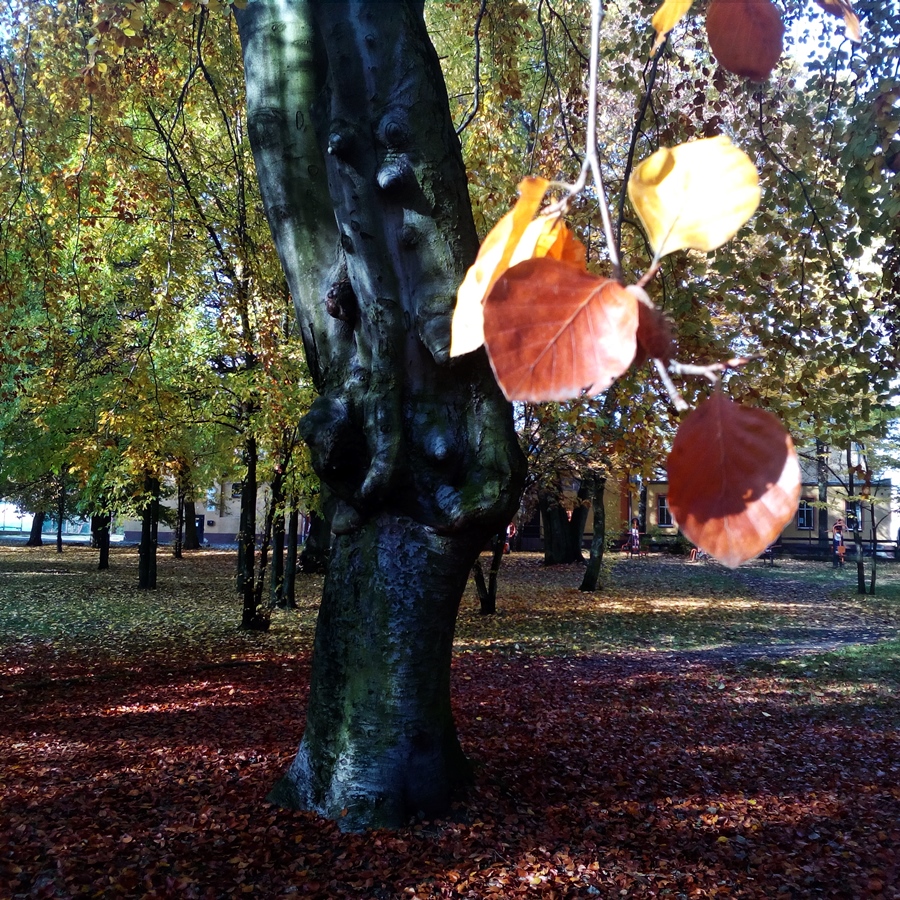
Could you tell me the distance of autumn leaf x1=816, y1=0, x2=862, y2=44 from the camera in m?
0.66

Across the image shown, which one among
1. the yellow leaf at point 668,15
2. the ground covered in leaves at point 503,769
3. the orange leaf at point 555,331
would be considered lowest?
the ground covered in leaves at point 503,769

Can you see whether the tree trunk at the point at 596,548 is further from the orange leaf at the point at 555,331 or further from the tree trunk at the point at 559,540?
the orange leaf at the point at 555,331

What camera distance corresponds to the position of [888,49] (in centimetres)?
551

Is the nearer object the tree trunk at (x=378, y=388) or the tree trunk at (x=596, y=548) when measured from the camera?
the tree trunk at (x=378, y=388)

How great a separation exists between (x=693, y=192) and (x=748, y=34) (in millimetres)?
308

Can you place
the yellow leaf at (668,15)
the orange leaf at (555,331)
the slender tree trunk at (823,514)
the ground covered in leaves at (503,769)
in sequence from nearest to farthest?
the orange leaf at (555,331), the yellow leaf at (668,15), the ground covered in leaves at (503,769), the slender tree trunk at (823,514)

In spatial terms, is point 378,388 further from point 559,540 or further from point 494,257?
point 559,540

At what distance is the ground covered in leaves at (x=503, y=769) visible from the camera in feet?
12.5

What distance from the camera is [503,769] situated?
524 cm

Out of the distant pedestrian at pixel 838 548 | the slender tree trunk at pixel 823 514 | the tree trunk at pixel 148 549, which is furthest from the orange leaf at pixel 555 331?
the distant pedestrian at pixel 838 548

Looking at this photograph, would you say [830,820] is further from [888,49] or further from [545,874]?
[888,49]

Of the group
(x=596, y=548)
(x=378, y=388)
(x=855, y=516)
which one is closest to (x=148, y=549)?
(x=596, y=548)

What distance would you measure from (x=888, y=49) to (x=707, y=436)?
6458 millimetres

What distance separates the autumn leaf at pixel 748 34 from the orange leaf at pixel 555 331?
39 centimetres
